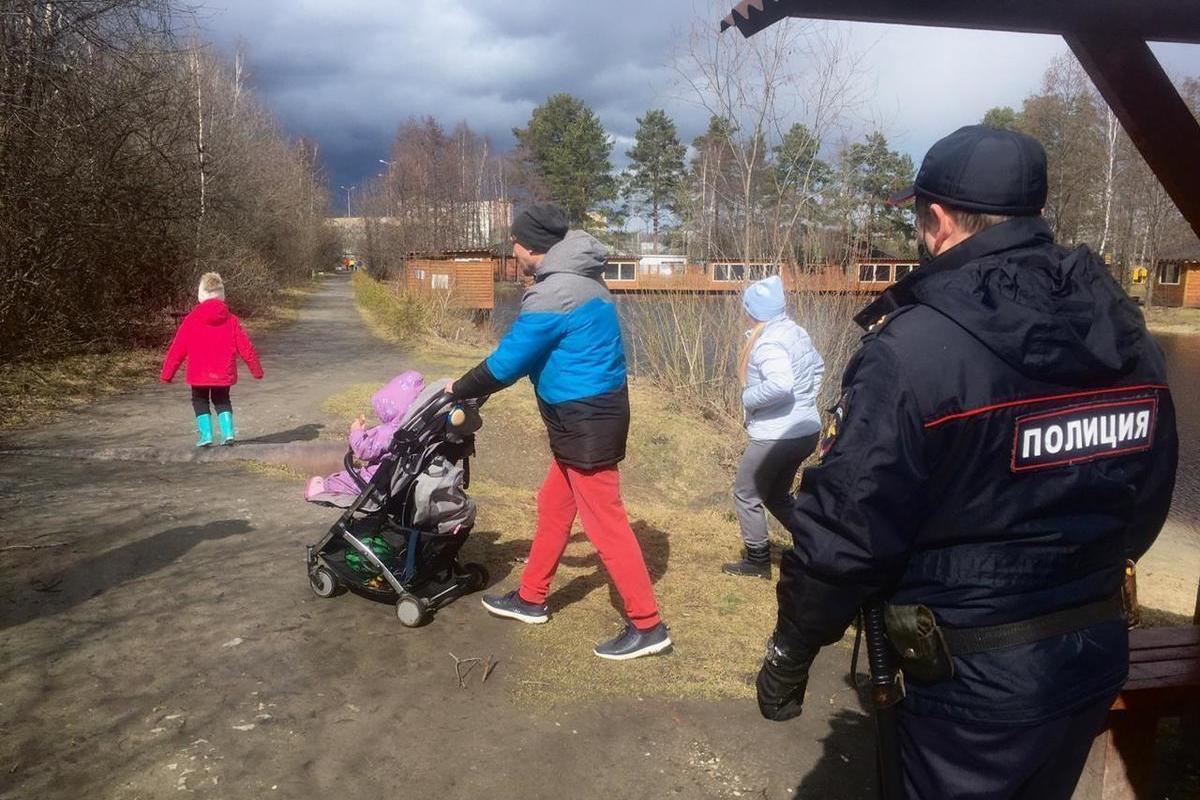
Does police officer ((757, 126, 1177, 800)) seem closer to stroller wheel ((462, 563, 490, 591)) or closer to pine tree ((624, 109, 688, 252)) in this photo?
stroller wheel ((462, 563, 490, 591))

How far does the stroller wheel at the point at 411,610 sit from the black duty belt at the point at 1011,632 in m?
2.98

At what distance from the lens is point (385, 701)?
3.61 meters

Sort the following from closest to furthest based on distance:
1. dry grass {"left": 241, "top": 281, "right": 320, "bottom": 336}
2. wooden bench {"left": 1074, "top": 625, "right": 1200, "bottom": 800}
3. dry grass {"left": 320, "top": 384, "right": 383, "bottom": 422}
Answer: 1. wooden bench {"left": 1074, "top": 625, "right": 1200, "bottom": 800}
2. dry grass {"left": 320, "top": 384, "right": 383, "bottom": 422}
3. dry grass {"left": 241, "top": 281, "right": 320, "bottom": 336}

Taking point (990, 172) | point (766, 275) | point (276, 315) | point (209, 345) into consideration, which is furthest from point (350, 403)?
point (276, 315)

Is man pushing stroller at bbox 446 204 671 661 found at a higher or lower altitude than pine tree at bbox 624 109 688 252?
lower

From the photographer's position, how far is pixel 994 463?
5.74ft

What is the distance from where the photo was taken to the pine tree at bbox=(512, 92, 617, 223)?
5616 centimetres

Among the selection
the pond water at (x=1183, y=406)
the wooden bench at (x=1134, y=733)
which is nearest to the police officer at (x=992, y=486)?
the wooden bench at (x=1134, y=733)

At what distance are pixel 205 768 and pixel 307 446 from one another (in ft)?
16.1

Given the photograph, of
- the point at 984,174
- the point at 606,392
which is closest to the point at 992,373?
the point at 984,174

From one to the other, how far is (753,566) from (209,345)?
5217 millimetres

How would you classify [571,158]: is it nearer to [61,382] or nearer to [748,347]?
[61,382]

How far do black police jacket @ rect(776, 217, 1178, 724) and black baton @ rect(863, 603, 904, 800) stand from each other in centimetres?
7

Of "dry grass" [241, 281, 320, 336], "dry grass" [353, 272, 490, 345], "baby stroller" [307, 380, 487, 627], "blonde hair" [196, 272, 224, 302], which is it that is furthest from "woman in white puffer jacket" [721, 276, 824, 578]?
"dry grass" [241, 281, 320, 336]
